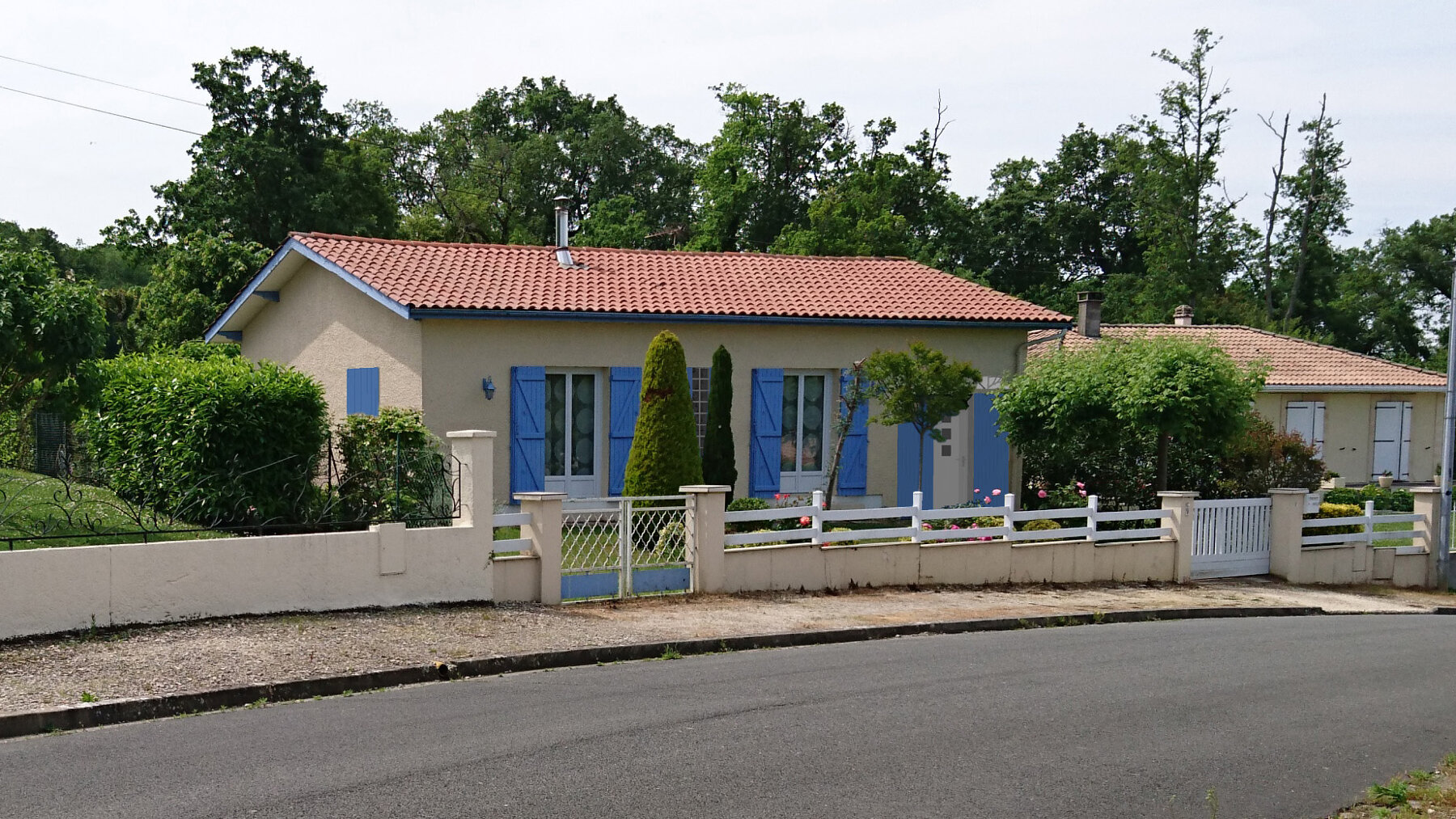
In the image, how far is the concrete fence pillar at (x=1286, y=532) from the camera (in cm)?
1652

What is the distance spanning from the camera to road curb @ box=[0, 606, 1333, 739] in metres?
7.27

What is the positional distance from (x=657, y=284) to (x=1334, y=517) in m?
10.5

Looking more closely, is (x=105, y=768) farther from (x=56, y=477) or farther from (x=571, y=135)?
(x=571, y=135)

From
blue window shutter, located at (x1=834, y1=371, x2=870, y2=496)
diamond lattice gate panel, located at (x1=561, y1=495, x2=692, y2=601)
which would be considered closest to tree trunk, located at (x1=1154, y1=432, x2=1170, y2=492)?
blue window shutter, located at (x1=834, y1=371, x2=870, y2=496)

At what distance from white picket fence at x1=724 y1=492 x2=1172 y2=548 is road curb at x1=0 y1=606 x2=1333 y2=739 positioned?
1.63m

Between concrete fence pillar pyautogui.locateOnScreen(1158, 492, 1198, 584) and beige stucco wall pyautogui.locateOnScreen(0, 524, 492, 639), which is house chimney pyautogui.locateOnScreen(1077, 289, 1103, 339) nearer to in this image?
concrete fence pillar pyautogui.locateOnScreen(1158, 492, 1198, 584)

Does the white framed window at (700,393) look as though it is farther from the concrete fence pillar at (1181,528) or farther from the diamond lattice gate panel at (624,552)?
the concrete fence pillar at (1181,528)

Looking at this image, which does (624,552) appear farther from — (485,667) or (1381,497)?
(1381,497)

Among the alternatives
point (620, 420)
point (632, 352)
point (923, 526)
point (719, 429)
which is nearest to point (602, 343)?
point (632, 352)

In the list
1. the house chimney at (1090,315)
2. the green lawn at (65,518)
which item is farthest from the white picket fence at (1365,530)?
the green lawn at (65,518)

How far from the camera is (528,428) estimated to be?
16438 millimetres

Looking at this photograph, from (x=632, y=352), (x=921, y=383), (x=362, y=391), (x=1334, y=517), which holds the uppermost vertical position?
(x=632, y=352)

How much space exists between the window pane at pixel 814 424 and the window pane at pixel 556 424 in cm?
361

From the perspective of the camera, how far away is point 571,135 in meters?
45.5
